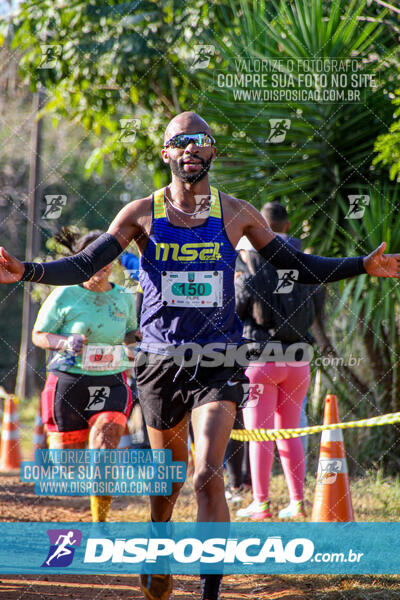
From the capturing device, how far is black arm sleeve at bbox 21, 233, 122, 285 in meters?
3.51

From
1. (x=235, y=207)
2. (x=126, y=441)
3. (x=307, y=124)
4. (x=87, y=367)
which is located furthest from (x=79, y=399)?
(x=307, y=124)

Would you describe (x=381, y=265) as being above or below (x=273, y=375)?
above

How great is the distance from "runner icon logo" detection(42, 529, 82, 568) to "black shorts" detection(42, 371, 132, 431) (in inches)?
27.3

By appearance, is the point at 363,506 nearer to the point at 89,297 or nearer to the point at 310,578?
the point at 310,578

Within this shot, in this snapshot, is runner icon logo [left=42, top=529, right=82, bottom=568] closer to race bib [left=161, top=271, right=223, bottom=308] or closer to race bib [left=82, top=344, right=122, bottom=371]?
race bib [left=82, top=344, right=122, bottom=371]

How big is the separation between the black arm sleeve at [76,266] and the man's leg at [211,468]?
0.79m

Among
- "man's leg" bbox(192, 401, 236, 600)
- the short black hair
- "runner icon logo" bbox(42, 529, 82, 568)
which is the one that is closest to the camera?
"man's leg" bbox(192, 401, 236, 600)

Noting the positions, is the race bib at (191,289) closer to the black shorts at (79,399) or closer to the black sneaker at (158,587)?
the black sneaker at (158,587)

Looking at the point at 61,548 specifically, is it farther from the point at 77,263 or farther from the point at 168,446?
the point at 77,263

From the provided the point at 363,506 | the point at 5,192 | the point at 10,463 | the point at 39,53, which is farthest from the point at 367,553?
the point at 5,192

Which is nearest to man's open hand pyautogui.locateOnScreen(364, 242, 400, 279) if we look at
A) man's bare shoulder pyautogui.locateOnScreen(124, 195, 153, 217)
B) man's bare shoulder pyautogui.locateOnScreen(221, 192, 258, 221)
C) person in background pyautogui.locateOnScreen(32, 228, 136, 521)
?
man's bare shoulder pyautogui.locateOnScreen(221, 192, 258, 221)

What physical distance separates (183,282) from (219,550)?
118cm

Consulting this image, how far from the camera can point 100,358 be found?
5488 mm

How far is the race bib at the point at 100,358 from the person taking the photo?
5453 millimetres
